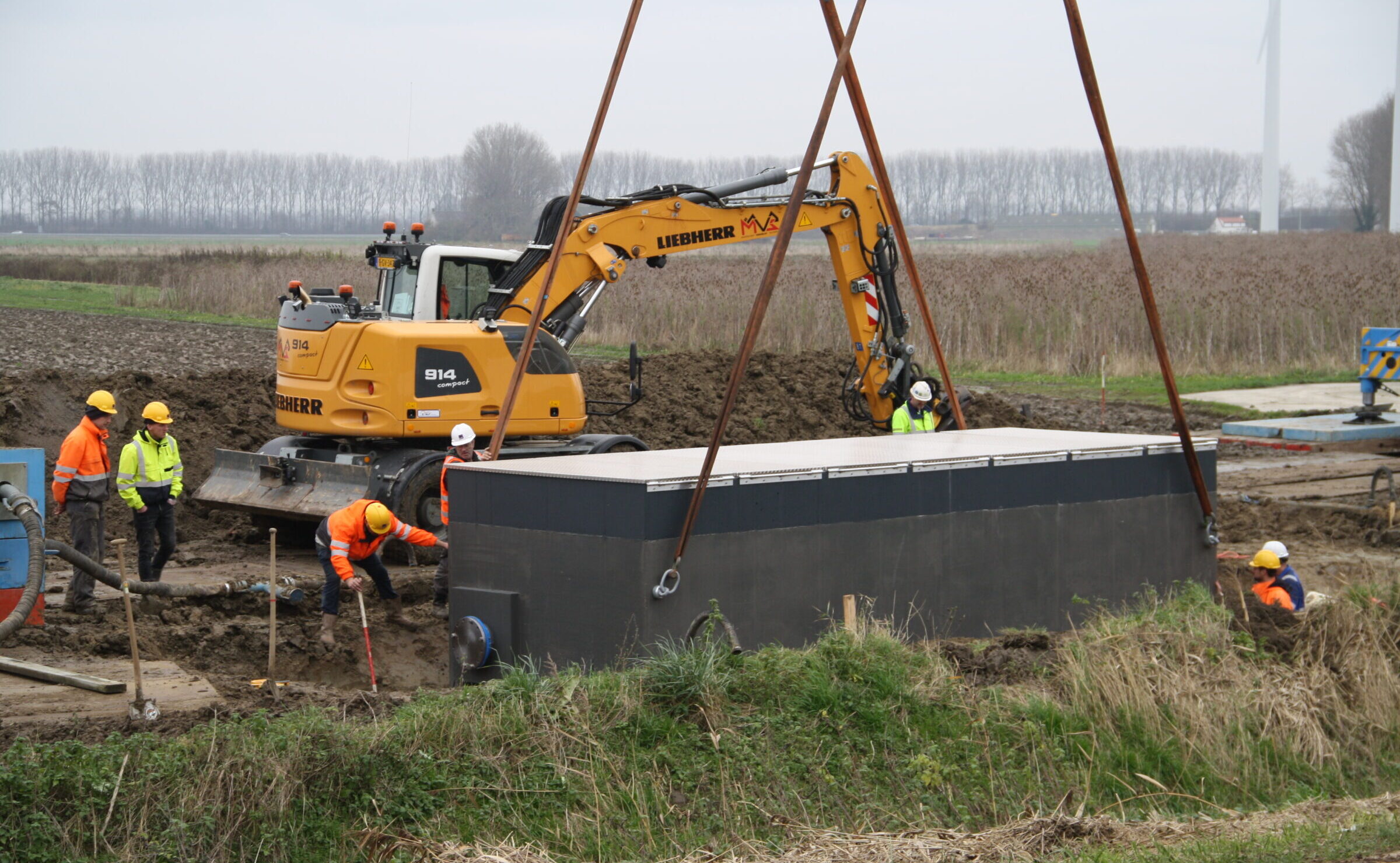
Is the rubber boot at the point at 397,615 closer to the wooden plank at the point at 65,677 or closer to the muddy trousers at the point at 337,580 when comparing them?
the muddy trousers at the point at 337,580

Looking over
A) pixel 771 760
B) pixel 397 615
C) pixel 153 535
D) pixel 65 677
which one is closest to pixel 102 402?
pixel 153 535

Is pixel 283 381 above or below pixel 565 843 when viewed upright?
above

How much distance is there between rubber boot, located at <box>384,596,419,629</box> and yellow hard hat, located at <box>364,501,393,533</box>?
3.35 feet

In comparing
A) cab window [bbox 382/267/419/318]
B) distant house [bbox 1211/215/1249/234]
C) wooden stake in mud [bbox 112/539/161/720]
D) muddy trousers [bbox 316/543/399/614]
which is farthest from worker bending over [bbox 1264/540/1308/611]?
distant house [bbox 1211/215/1249/234]

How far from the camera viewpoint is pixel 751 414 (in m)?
21.8

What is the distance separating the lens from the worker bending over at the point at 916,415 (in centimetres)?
1445

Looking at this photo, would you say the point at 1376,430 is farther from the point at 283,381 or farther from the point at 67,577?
the point at 67,577

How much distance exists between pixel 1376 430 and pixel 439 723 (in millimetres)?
17944

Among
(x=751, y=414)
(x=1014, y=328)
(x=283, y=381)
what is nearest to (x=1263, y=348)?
(x=1014, y=328)

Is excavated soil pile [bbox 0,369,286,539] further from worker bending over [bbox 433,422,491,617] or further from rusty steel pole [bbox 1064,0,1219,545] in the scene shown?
rusty steel pole [bbox 1064,0,1219,545]

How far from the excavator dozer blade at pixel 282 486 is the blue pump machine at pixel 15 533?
3316 mm

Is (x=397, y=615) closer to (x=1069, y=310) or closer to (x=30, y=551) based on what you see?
(x=30, y=551)

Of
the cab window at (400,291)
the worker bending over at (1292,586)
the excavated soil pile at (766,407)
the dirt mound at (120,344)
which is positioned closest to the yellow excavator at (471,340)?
the cab window at (400,291)

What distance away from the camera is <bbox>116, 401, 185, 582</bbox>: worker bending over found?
12.3m
